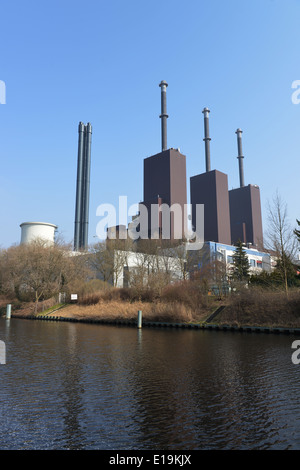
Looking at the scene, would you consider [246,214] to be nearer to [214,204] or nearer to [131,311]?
[214,204]

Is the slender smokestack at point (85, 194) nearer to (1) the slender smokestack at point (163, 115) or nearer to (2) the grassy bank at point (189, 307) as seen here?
(1) the slender smokestack at point (163, 115)

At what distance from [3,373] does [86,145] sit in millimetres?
99670

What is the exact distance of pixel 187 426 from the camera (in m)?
8.02

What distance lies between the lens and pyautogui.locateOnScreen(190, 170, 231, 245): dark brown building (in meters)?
123

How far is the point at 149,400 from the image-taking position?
10227 mm

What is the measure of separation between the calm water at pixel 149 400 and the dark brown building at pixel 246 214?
419ft

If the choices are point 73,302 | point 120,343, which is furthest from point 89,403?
point 73,302

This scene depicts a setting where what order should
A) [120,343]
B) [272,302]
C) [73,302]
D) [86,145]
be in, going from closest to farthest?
1. [120,343]
2. [272,302]
3. [73,302]
4. [86,145]

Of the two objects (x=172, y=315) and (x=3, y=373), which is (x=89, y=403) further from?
(x=172, y=315)

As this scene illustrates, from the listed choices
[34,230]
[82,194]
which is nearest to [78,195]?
[82,194]

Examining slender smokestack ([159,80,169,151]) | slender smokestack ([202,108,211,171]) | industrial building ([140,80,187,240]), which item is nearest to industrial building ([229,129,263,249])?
slender smokestack ([202,108,211,171])

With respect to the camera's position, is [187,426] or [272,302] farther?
[272,302]

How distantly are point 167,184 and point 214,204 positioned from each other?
22203 millimetres
